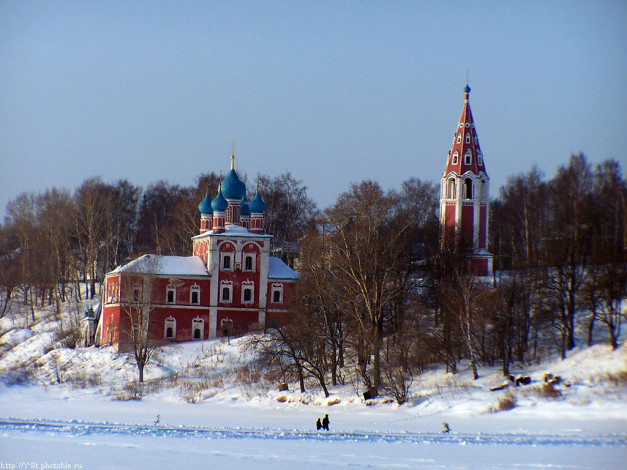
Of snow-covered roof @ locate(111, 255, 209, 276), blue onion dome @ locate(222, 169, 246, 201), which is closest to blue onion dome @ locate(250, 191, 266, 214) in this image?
blue onion dome @ locate(222, 169, 246, 201)

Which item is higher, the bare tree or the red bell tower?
the red bell tower

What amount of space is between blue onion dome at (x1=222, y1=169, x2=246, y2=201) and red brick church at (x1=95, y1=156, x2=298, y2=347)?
0.46 metres

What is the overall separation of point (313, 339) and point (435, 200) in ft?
104

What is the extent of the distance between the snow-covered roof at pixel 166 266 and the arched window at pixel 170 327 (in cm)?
240

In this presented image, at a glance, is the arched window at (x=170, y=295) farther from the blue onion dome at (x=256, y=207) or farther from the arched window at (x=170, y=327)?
the blue onion dome at (x=256, y=207)

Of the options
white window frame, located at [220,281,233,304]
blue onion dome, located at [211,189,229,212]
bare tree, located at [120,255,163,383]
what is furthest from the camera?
blue onion dome, located at [211,189,229,212]

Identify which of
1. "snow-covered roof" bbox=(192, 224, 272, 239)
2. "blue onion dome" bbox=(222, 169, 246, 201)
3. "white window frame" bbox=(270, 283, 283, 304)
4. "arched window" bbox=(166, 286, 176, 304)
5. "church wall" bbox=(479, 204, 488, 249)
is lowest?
"arched window" bbox=(166, 286, 176, 304)

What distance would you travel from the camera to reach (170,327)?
45.8 meters

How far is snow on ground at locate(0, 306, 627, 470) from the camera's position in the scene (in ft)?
63.0

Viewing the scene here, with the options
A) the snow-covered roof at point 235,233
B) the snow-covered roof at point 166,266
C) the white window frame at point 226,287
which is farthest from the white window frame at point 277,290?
the snow-covered roof at point 166,266

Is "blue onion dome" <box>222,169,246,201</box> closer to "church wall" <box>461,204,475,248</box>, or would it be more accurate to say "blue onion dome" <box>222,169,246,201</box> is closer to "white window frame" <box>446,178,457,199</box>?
"white window frame" <box>446,178,457,199</box>

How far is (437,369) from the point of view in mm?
33031

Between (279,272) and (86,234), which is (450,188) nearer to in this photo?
(279,272)

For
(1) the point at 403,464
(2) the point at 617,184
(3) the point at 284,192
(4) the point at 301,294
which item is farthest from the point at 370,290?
(3) the point at 284,192
